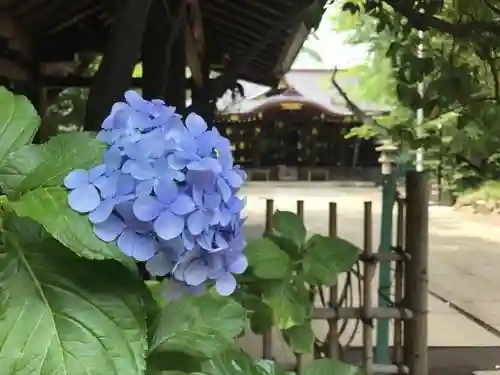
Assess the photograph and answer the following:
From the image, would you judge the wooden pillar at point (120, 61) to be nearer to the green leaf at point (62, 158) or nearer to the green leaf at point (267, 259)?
the green leaf at point (267, 259)

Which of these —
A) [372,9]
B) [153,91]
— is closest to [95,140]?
[153,91]

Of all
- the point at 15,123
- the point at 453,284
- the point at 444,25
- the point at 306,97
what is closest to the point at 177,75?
the point at 444,25

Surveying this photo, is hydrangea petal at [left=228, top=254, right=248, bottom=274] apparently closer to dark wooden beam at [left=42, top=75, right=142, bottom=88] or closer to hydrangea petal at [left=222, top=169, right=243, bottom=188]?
hydrangea petal at [left=222, top=169, right=243, bottom=188]

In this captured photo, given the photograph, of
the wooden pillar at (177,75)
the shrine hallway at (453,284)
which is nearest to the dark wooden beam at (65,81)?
the shrine hallway at (453,284)

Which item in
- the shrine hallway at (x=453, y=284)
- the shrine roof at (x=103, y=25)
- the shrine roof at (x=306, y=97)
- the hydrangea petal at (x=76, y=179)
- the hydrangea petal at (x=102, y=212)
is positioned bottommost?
the shrine hallway at (x=453, y=284)

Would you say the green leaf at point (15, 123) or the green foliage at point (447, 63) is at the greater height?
the green foliage at point (447, 63)

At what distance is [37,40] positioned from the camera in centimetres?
418

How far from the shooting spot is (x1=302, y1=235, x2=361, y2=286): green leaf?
4.49 ft

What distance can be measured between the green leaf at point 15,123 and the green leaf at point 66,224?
78 mm

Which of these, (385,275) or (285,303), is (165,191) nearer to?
(285,303)

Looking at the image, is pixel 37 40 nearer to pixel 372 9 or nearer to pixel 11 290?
pixel 372 9

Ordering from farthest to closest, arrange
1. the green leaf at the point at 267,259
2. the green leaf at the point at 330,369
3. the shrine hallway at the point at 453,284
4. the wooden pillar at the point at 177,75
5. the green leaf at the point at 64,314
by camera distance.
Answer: the shrine hallway at the point at 453,284 → the wooden pillar at the point at 177,75 → the green leaf at the point at 267,259 → the green leaf at the point at 330,369 → the green leaf at the point at 64,314

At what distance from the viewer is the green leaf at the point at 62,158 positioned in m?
0.65

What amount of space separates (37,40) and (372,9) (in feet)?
7.22
